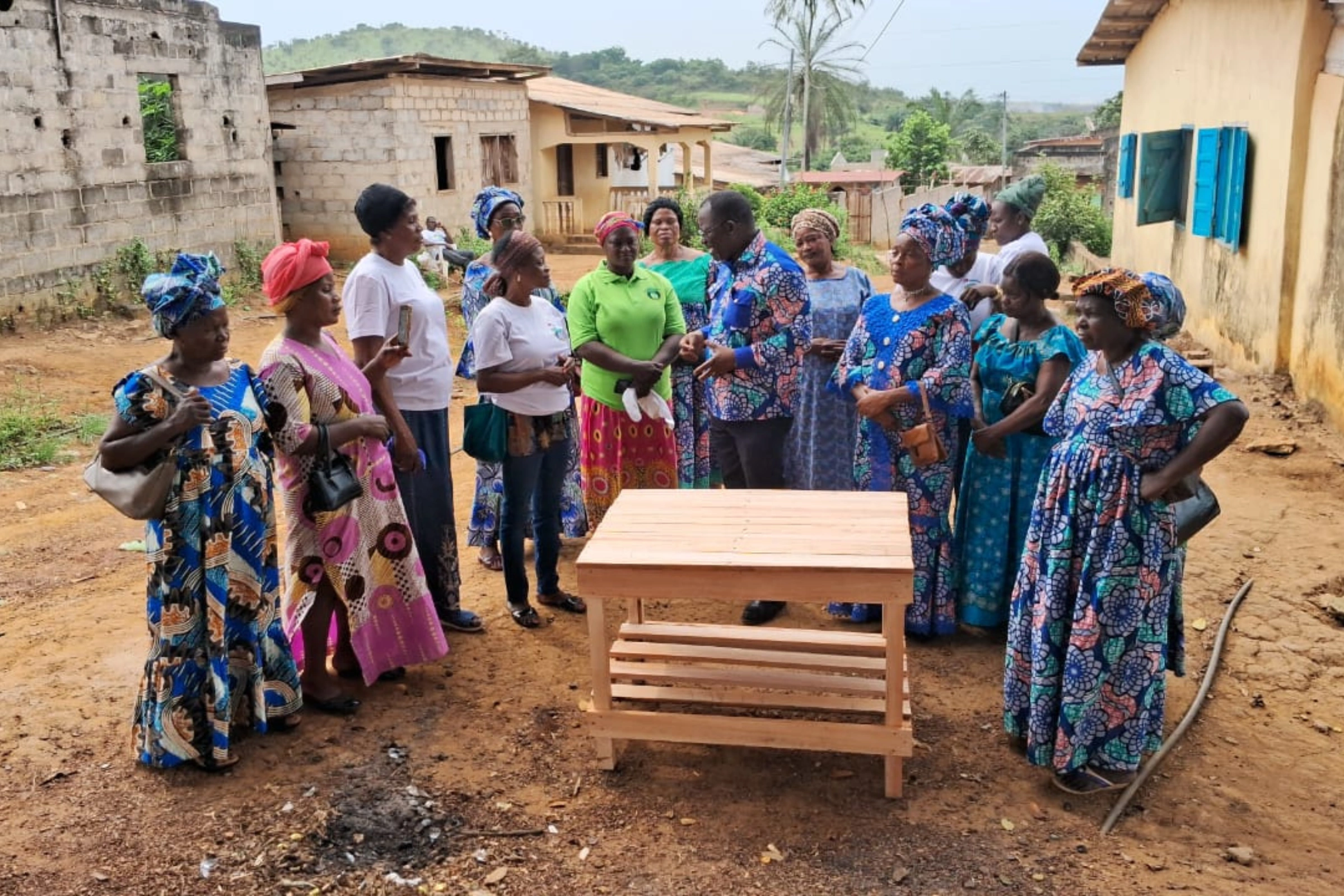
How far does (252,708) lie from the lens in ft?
12.2

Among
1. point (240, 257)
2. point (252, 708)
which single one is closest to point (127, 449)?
point (252, 708)

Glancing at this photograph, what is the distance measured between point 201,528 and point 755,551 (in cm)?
170

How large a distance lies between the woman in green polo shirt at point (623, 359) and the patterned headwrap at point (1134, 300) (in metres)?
2.04

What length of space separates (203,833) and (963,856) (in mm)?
2228

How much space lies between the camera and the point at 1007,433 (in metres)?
4.24

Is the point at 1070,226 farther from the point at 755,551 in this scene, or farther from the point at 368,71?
the point at 755,551

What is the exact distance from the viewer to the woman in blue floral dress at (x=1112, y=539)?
10.7ft

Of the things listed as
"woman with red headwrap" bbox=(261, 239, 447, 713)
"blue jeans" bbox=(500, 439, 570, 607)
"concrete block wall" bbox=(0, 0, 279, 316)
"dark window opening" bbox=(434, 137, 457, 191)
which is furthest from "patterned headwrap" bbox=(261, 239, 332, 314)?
"dark window opening" bbox=(434, 137, 457, 191)

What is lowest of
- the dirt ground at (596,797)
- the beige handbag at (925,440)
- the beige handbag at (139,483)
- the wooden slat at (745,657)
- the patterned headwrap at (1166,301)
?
the dirt ground at (596,797)

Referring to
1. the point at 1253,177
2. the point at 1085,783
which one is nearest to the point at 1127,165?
the point at 1253,177

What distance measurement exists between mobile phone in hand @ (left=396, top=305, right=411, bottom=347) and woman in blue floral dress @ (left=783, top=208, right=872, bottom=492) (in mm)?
1733

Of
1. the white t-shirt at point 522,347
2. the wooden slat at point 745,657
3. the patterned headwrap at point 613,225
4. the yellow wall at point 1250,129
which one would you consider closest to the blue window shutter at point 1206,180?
the yellow wall at point 1250,129

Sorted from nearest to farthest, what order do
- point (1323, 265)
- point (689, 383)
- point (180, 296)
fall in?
point (180, 296)
point (689, 383)
point (1323, 265)

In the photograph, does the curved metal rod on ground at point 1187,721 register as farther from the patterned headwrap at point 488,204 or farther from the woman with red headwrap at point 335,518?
the patterned headwrap at point 488,204
